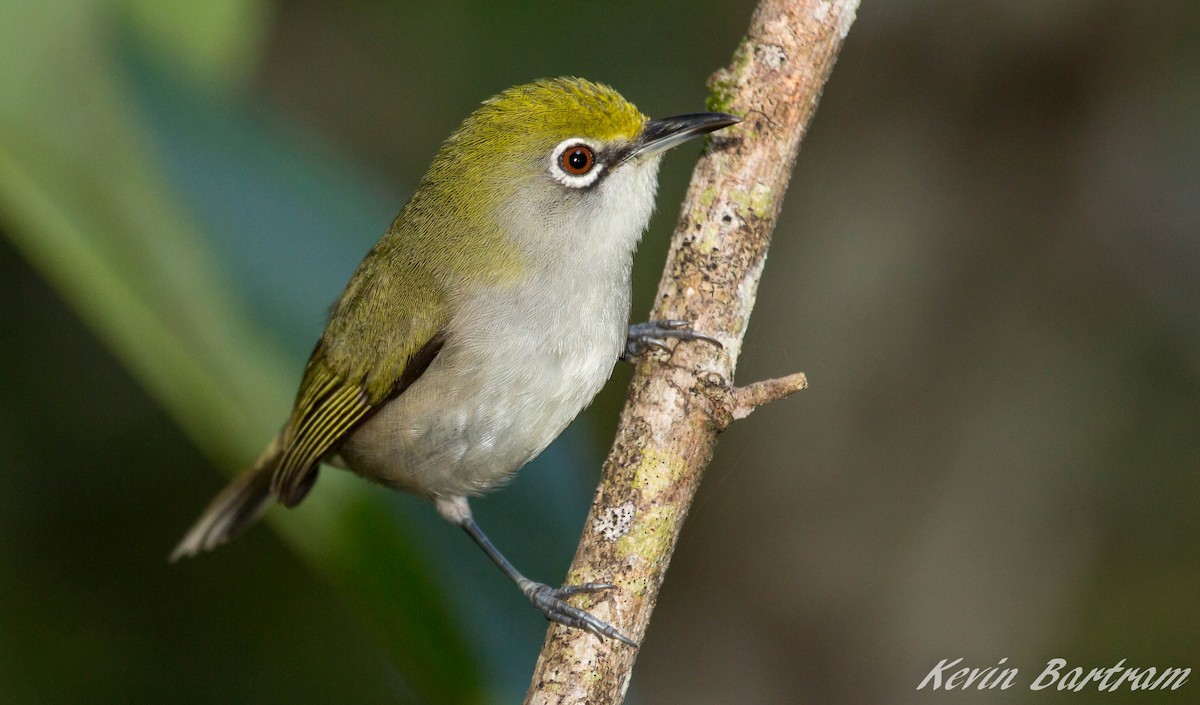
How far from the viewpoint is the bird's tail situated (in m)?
5.10

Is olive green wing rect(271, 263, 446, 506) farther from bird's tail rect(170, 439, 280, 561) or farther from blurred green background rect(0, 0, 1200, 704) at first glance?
blurred green background rect(0, 0, 1200, 704)

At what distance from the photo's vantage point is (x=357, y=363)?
4.34 meters

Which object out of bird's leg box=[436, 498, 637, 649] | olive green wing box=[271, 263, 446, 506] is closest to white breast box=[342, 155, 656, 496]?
olive green wing box=[271, 263, 446, 506]

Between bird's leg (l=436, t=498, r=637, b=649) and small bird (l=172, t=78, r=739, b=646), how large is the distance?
15 mm

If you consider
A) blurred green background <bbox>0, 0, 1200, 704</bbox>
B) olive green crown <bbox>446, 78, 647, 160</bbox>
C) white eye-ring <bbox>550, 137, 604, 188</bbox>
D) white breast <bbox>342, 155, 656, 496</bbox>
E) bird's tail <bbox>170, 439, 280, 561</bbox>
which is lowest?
blurred green background <bbox>0, 0, 1200, 704</bbox>

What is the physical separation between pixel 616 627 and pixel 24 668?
4289mm

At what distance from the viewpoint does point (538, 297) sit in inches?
152

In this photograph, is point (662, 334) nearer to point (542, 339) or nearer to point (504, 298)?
point (542, 339)

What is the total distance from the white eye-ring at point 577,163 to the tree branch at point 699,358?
18.1 inches

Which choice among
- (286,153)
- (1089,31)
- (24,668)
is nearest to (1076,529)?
(1089,31)

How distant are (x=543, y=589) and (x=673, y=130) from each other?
1536mm
